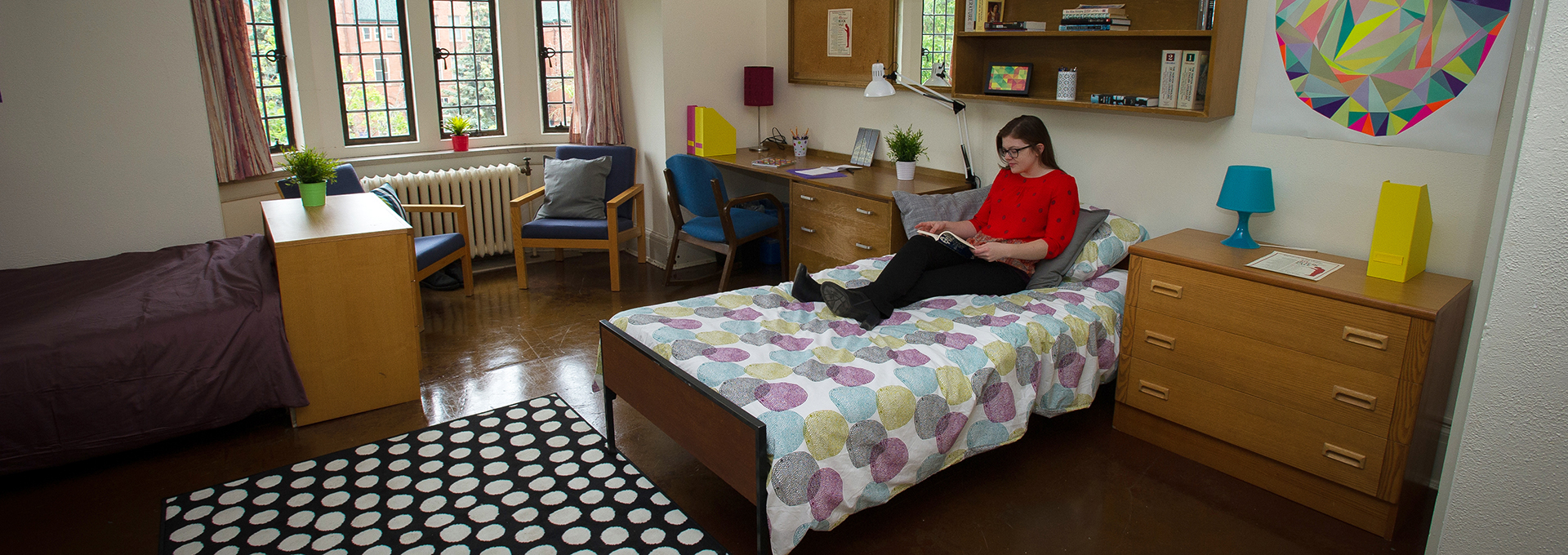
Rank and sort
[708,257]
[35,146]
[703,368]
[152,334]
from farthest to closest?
[708,257] < [35,146] < [152,334] < [703,368]

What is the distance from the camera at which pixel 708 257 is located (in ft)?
18.3

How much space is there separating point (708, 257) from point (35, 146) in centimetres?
331

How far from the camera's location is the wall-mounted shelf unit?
3.00m

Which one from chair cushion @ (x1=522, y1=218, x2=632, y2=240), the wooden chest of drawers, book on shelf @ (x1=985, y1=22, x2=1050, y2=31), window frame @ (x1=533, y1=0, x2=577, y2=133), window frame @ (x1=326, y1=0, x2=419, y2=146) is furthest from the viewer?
window frame @ (x1=533, y1=0, x2=577, y2=133)

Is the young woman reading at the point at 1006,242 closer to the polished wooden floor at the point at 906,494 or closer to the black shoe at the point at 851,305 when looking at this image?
the black shoe at the point at 851,305

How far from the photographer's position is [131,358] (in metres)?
2.75

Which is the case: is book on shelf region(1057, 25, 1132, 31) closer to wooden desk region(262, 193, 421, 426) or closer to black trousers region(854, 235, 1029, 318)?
black trousers region(854, 235, 1029, 318)

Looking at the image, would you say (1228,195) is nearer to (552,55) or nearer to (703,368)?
(703,368)

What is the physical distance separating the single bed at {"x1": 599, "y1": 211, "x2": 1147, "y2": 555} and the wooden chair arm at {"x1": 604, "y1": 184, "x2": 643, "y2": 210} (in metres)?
1.94

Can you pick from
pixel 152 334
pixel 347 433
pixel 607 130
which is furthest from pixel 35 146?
pixel 607 130

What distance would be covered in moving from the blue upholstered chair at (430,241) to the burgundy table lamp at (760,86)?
1.83 metres

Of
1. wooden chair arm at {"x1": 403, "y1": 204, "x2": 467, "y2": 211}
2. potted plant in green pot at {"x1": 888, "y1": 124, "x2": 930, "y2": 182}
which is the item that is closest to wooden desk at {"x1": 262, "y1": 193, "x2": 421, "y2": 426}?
wooden chair arm at {"x1": 403, "y1": 204, "x2": 467, "y2": 211}

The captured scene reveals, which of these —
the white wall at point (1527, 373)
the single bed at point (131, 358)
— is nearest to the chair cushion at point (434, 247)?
the single bed at point (131, 358)

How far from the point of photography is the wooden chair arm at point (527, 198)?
4.93 m
